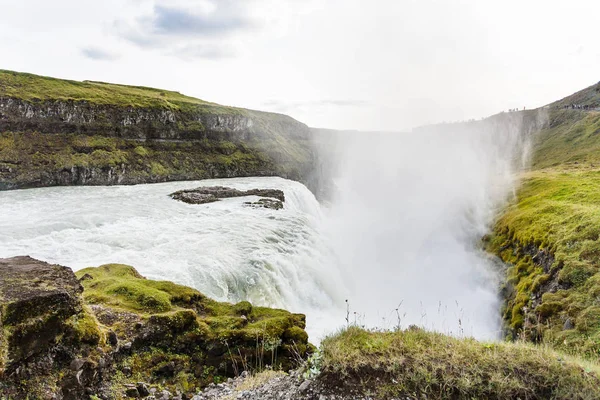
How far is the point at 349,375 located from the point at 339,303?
1893cm

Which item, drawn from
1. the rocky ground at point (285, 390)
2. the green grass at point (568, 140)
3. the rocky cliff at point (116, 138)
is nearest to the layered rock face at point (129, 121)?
the rocky cliff at point (116, 138)

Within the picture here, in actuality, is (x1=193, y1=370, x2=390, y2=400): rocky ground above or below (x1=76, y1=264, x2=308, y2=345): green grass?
above

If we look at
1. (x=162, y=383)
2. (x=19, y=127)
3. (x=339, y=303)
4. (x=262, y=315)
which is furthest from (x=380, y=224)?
(x=19, y=127)

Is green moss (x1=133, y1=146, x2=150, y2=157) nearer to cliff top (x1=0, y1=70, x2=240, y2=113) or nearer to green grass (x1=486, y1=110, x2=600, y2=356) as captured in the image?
cliff top (x1=0, y1=70, x2=240, y2=113)

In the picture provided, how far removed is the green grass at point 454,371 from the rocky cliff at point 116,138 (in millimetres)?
55880

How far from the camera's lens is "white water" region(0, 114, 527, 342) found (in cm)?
1991

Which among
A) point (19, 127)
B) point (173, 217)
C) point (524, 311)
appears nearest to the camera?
point (524, 311)

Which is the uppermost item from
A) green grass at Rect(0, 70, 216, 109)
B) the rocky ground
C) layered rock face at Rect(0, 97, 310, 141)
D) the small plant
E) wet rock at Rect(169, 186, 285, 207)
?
green grass at Rect(0, 70, 216, 109)

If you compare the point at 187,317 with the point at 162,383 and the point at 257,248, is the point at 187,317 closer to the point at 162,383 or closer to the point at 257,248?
the point at 162,383

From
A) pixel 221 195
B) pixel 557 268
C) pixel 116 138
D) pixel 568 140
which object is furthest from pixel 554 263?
pixel 568 140

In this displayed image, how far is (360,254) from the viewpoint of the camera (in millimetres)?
43656

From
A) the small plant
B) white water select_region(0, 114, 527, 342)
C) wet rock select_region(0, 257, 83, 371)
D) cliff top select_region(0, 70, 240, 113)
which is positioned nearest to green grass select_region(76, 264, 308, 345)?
wet rock select_region(0, 257, 83, 371)

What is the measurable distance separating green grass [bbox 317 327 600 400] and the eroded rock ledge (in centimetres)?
3400

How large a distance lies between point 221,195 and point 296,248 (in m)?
23.4
